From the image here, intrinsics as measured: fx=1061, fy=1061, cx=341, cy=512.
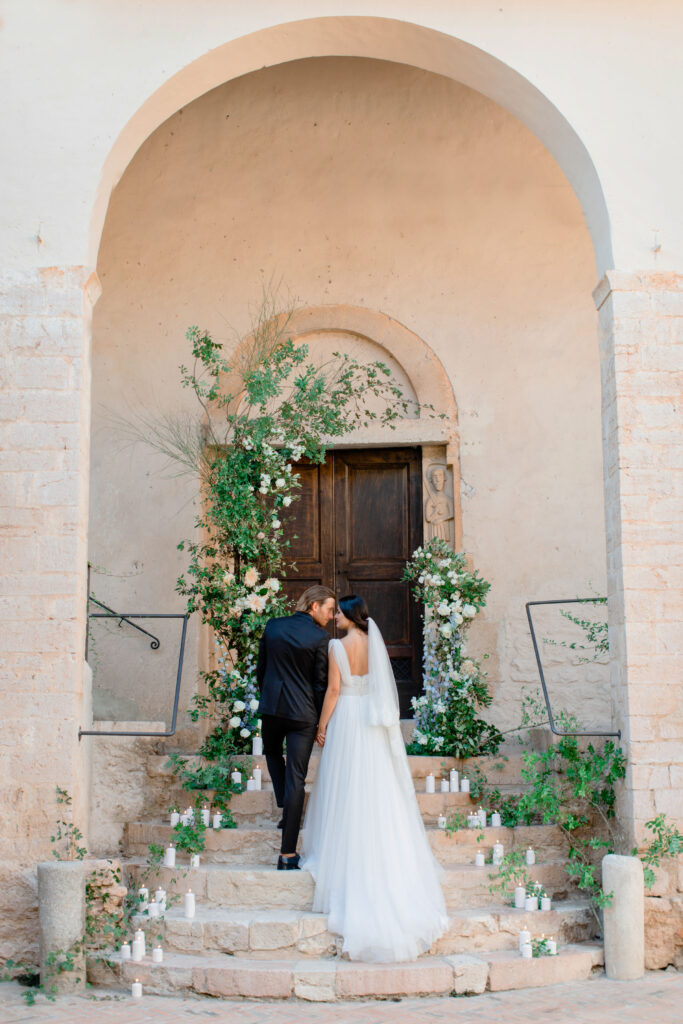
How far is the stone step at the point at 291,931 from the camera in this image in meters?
5.07

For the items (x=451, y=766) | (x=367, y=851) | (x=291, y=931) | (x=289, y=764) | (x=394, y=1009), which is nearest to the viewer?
(x=394, y=1009)

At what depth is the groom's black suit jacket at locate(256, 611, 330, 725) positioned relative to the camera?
18.6ft

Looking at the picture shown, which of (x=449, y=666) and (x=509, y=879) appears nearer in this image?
(x=509, y=879)

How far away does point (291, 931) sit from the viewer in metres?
5.07

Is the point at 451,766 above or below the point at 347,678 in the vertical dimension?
below

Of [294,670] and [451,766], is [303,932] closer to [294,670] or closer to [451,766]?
[294,670]

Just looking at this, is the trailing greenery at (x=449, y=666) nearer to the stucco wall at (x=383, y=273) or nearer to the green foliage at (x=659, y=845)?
the stucco wall at (x=383, y=273)

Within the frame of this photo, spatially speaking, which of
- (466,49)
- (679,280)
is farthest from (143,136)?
(679,280)

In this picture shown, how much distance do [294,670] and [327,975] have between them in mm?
1560

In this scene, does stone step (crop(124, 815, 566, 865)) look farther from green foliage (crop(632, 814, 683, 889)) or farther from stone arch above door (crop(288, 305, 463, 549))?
stone arch above door (crop(288, 305, 463, 549))

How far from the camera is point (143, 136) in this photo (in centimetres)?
613

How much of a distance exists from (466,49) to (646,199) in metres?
1.34

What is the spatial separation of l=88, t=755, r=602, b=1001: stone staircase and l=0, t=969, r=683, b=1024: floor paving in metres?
0.08

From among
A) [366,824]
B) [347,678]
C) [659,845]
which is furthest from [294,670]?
[659,845]
